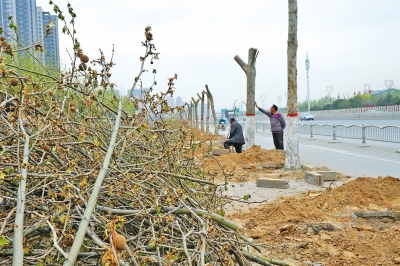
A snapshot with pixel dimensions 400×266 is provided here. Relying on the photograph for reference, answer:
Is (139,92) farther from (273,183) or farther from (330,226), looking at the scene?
(273,183)

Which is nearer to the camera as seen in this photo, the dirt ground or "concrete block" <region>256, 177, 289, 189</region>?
the dirt ground

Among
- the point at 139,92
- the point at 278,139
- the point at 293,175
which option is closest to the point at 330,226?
the point at 139,92

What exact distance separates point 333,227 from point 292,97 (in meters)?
5.55

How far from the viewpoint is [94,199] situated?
1.77 metres

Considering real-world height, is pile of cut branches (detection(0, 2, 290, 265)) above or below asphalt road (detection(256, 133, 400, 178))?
above

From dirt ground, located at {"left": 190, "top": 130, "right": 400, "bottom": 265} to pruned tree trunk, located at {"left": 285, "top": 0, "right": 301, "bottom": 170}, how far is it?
3.19 meters

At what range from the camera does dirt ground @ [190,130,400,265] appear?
159 inches

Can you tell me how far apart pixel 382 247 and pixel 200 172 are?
1.99m

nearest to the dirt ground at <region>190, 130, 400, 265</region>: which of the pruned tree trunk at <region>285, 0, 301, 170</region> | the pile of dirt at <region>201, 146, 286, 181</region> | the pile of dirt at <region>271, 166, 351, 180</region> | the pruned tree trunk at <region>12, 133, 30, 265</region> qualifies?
the pruned tree trunk at <region>12, 133, 30, 265</region>

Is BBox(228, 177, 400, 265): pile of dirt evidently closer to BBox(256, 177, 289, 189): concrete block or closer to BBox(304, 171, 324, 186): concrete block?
BBox(256, 177, 289, 189): concrete block

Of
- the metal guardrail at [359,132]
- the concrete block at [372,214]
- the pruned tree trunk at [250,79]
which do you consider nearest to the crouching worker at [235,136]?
the pruned tree trunk at [250,79]

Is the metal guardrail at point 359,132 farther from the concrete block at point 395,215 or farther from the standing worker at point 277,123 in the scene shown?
the concrete block at point 395,215

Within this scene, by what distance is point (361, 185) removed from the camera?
6.59m

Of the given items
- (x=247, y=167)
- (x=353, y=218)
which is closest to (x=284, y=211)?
(x=353, y=218)
